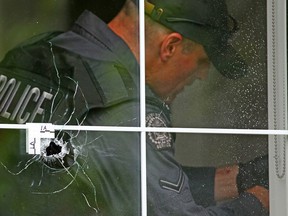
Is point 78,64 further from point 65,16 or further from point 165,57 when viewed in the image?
point 165,57

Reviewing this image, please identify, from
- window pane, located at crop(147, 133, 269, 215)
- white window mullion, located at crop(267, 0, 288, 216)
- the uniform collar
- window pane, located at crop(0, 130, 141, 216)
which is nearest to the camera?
window pane, located at crop(0, 130, 141, 216)

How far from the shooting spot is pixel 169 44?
583 cm

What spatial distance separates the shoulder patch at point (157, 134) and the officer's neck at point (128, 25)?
502 millimetres

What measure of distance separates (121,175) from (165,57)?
3.44 feet

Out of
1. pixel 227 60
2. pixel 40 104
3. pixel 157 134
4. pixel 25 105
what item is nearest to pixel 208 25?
pixel 227 60

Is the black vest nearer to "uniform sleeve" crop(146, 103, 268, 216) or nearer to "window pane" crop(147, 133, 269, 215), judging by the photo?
"uniform sleeve" crop(146, 103, 268, 216)

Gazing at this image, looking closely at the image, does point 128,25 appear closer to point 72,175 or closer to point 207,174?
point 72,175

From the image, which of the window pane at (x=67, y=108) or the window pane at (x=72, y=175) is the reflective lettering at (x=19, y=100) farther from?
the window pane at (x=72, y=175)

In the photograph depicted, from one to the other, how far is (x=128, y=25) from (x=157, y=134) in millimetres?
916

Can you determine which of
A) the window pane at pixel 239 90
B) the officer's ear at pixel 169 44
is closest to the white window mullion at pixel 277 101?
the window pane at pixel 239 90

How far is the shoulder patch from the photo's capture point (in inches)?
225

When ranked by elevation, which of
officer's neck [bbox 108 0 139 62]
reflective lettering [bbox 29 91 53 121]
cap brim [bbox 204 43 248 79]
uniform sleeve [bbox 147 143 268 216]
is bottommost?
uniform sleeve [bbox 147 143 268 216]

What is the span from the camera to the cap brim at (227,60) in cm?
601

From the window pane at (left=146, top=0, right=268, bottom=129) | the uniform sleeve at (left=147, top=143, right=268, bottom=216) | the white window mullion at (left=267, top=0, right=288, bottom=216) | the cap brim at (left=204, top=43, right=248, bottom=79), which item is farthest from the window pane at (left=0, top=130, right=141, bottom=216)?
the white window mullion at (left=267, top=0, right=288, bottom=216)
